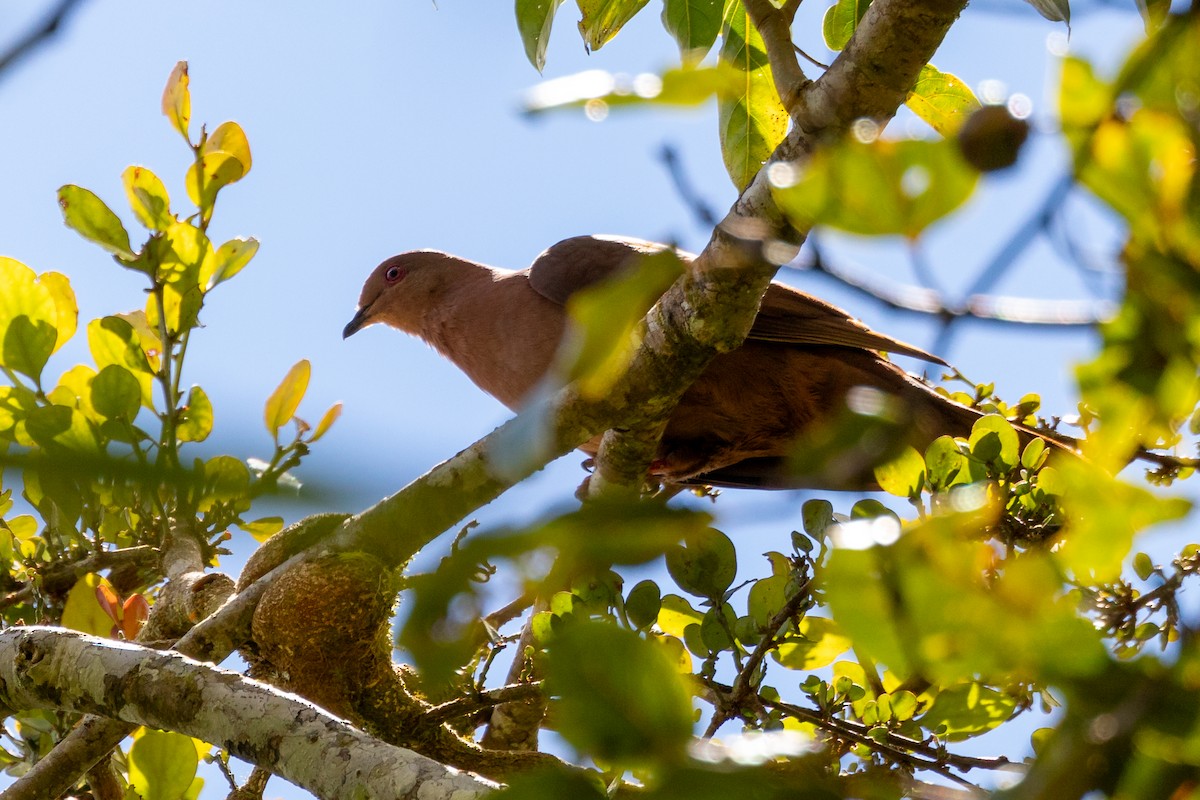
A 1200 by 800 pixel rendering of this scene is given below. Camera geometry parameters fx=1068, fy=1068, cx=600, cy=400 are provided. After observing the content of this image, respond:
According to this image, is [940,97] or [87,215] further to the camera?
[940,97]

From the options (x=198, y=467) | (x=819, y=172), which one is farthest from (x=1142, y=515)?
(x=198, y=467)

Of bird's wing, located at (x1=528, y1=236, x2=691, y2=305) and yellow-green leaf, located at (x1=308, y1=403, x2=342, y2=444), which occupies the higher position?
bird's wing, located at (x1=528, y1=236, x2=691, y2=305)

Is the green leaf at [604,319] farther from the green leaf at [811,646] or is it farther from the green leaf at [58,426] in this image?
the green leaf at [58,426]

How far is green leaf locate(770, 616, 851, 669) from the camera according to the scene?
2.42 metres

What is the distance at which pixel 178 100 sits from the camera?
2.97m

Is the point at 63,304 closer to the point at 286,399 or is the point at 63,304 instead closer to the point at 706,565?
the point at 286,399

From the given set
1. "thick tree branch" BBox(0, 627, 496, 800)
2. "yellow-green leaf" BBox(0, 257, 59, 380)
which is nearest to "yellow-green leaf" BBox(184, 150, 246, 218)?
"yellow-green leaf" BBox(0, 257, 59, 380)

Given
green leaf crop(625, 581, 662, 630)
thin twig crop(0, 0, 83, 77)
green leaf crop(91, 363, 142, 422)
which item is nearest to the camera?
thin twig crop(0, 0, 83, 77)

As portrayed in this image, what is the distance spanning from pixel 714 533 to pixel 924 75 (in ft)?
5.34

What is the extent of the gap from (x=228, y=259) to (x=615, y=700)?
266 centimetres

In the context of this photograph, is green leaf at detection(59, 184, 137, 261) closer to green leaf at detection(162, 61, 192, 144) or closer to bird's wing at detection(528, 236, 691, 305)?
green leaf at detection(162, 61, 192, 144)

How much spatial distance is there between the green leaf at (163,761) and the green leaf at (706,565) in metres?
1.30

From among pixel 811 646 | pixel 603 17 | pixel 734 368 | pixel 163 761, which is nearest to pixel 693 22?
pixel 603 17

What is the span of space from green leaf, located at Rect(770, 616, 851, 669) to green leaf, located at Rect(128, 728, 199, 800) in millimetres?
1458
